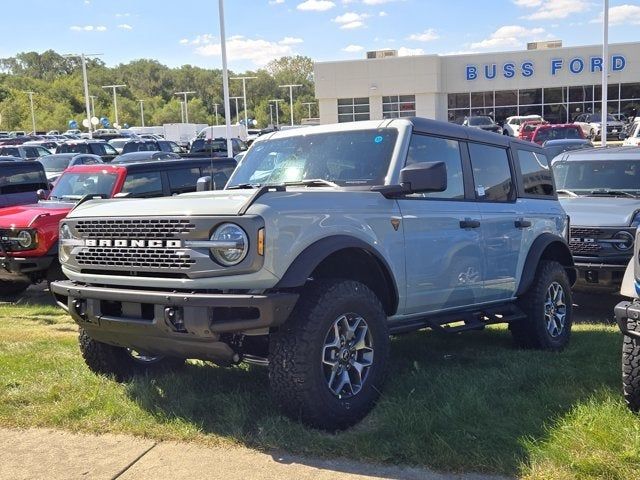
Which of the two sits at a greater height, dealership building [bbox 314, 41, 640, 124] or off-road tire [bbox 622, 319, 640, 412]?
dealership building [bbox 314, 41, 640, 124]

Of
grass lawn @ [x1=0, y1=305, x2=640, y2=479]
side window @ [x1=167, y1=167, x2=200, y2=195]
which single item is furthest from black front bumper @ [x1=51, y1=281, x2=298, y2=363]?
side window @ [x1=167, y1=167, x2=200, y2=195]

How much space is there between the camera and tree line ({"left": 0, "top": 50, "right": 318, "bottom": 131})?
100625mm

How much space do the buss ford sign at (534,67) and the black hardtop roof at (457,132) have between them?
43504 millimetres

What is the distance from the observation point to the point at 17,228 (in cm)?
856

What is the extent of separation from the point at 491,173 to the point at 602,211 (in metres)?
2.71

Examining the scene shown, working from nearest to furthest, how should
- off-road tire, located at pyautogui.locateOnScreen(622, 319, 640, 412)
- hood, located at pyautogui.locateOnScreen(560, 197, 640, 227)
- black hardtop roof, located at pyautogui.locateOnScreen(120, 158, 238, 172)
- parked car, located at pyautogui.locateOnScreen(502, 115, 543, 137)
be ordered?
off-road tire, located at pyautogui.locateOnScreen(622, 319, 640, 412), hood, located at pyautogui.locateOnScreen(560, 197, 640, 227), black hardtop roof, located at pyautogui.locateOnScreen(120, 158, 238, 172), parked car, located at pyautogui.locateOnScreen(502, 115, 543, 137)

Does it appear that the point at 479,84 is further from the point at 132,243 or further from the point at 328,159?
the point at 132,243

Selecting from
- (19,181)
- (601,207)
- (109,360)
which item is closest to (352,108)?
(19,181)

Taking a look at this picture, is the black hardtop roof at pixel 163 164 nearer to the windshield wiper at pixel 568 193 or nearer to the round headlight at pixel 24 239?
the round headlight at pixel 24 239

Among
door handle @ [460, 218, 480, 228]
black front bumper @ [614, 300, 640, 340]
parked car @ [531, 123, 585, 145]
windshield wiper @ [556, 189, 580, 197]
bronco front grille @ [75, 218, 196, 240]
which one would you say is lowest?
black front bumper @ [614, 300, 640, 340]

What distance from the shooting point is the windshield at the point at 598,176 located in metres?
9.30

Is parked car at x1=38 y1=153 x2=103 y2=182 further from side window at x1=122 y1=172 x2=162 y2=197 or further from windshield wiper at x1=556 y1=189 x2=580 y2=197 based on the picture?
windshield wiper at x1=556 y1=189 x2=580 y2=197

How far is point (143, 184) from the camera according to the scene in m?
10.0

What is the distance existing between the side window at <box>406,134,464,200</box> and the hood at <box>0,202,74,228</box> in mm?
5045
